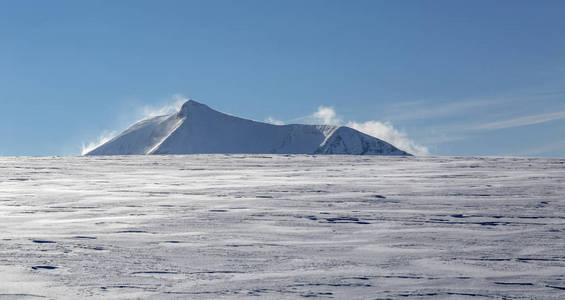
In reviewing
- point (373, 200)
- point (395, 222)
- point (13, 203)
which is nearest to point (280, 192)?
point (373, 200)

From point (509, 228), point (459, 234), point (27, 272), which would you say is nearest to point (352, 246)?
point (459, 234)

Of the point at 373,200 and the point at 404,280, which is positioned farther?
the point at 373,200

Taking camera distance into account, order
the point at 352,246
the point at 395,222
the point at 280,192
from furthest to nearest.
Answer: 1. the point at 280,192
2. the point at 395,222
3. the point at 352,246

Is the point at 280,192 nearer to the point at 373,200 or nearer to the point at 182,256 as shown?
the point at 373,200

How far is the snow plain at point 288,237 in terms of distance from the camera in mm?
4027

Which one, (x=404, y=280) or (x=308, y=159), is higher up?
(x=308, y=159)

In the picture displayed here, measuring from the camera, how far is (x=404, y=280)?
13.6 ft

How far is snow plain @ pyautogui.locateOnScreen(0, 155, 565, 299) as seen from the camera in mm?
4027

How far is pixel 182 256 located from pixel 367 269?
141cm

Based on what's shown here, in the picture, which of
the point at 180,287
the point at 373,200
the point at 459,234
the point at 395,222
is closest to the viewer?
the point at 180,287

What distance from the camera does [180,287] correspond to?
400cm

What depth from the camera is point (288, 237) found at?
569 cm

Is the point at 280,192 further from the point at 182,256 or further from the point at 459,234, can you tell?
the point at 182,256

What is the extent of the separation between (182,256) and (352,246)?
1361 mm
